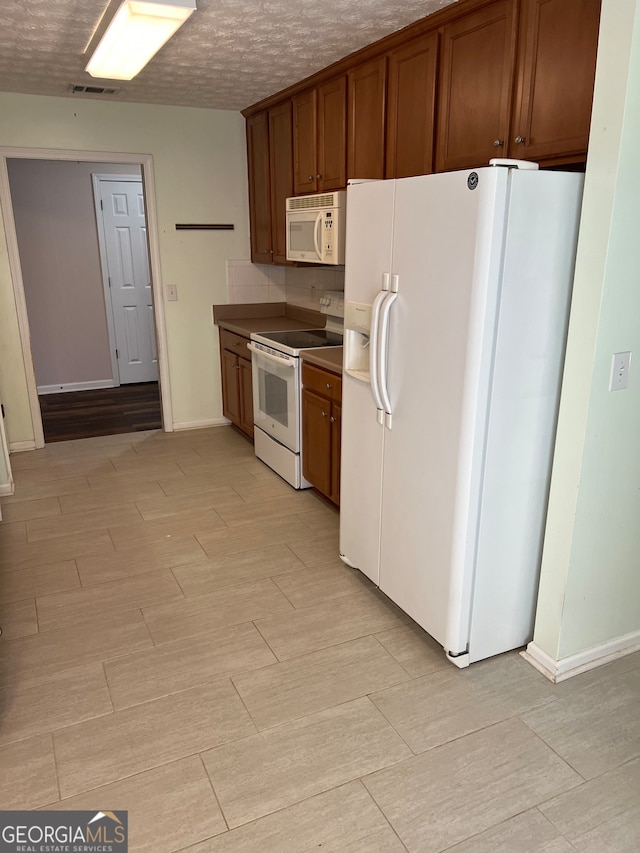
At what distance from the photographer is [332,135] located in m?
3.65

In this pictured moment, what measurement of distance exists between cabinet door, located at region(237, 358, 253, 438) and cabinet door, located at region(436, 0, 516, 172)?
87.1 inches

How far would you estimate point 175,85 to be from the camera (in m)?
3.96

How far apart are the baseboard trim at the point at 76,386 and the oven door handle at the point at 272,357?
9.63 feet

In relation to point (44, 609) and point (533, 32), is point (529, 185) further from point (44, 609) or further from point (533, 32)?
point (44, 609)

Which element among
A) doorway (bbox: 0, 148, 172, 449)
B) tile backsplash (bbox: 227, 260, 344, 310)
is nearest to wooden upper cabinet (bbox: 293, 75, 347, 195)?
tile backsplash (bbox: 227, 260, 344, 310)

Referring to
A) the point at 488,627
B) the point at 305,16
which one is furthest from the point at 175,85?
the point at 488,627

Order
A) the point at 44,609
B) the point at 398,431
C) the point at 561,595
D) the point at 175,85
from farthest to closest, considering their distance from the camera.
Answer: the point at 175,85
the point at 44,609
the point at 398,431
the point at 561,595

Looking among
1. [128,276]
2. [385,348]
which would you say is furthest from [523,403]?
[128,276]

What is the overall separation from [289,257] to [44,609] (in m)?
2.59

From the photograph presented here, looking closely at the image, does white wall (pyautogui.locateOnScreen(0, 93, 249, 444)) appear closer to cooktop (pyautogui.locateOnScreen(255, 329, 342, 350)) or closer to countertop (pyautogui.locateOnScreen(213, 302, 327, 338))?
countertop (pyautogui.locateOnScreen(213, 302, 327, 338))

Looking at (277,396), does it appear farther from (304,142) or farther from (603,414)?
(603,414)

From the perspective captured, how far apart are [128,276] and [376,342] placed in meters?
4.93

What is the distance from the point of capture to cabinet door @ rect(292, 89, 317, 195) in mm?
3844

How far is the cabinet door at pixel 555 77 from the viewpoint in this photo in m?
2.09
